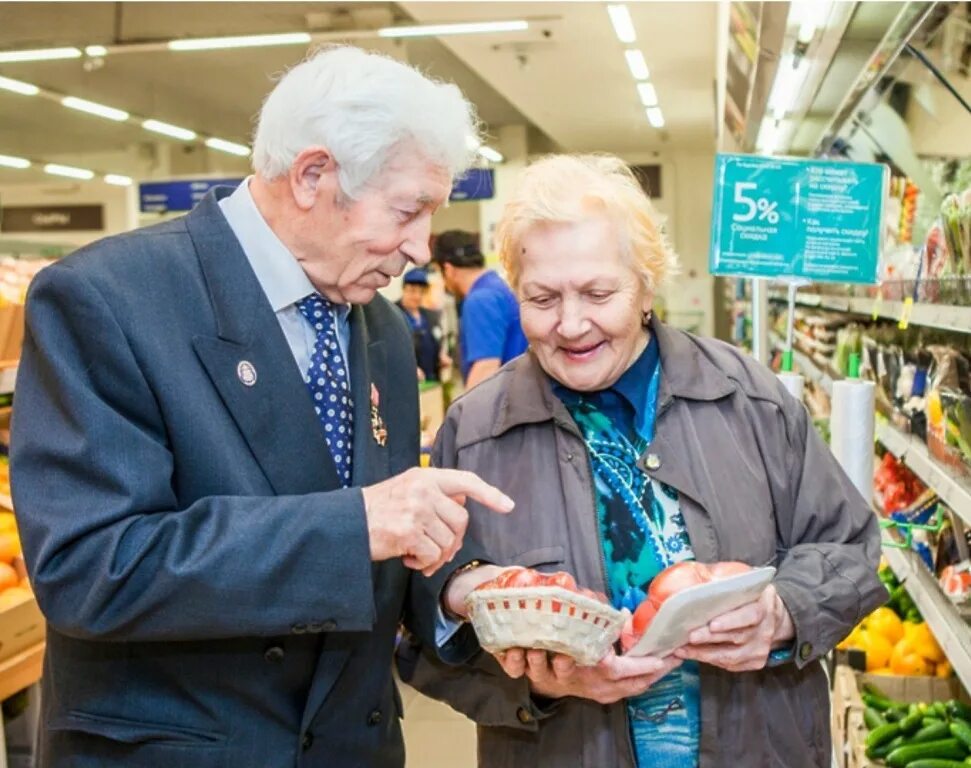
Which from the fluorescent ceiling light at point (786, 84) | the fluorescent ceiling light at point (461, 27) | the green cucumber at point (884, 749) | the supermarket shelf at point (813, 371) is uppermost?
the fluorescent ceiling light at point (461, 27)

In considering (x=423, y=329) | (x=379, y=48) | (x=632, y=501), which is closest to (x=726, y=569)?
(x=632, y=501)

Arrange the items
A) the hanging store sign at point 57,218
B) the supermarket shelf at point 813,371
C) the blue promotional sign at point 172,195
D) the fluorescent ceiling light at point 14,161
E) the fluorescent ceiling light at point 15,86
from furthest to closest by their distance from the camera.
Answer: the hanging store sign at point 57,218, the fluorescent ceiling light at point 14,161, the blue promotional sign at point 172,195, the fluorescent ceiling light at point 15,86, the supermarket shelf at point 813,371

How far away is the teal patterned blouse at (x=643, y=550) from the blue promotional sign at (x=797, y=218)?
1534 millimetres

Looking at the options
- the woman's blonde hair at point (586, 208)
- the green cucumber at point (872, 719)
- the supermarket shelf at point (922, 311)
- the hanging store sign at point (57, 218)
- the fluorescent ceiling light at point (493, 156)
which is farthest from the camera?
the hanging store sign at point (57, 218)

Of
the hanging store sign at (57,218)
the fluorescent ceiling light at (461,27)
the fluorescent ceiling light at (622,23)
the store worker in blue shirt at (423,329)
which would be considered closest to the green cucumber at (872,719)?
the store worker in blue shirt at (423,329)

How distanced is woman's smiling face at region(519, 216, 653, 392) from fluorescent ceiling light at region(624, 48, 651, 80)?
34.1 ft

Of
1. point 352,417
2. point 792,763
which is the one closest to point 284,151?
point 352,417

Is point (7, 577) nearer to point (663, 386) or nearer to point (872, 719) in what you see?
point (663, 386)

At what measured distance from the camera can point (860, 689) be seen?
3.54 meters

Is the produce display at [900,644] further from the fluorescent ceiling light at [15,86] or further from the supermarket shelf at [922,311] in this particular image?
the fluorescent ceiling light at [15,86]

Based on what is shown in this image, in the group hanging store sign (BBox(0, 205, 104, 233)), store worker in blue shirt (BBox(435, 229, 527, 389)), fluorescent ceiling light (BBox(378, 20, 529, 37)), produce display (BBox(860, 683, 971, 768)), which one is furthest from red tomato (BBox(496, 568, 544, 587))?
hanging store sign (BBox(0, 205, 104, 233))

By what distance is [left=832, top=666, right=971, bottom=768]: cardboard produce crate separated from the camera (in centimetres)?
336

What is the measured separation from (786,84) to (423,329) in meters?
6.56

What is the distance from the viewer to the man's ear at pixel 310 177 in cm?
167
